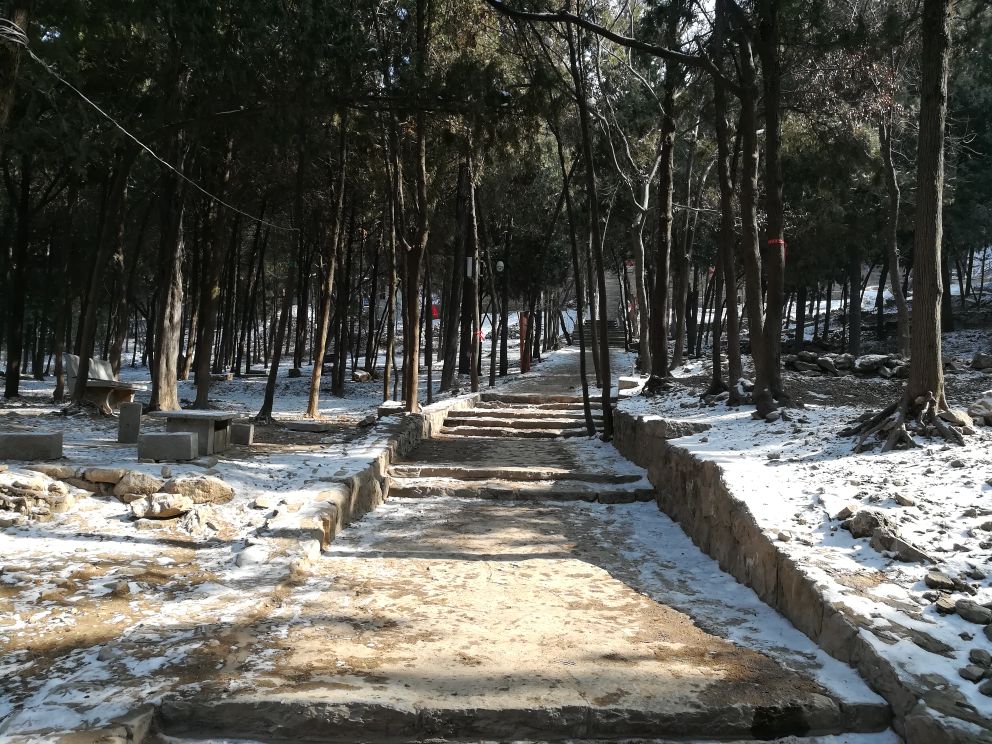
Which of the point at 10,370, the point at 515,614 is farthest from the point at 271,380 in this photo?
the point at 515,614

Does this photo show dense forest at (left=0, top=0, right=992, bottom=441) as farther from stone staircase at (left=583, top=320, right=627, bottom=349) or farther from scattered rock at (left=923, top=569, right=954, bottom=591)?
stone staircase at (left=583, top=320, right=627, bottom=349)

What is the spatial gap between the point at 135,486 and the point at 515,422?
8.63 m

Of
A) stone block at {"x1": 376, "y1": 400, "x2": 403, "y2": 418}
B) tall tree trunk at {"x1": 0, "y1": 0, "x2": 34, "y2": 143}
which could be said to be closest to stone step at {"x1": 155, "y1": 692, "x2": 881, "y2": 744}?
tall tree trunk at {"x1": 0, "y1": 0, "x2": 34, "y2": 143}

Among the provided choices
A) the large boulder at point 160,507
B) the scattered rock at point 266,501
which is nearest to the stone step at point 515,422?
the scattered rock at point 266,501

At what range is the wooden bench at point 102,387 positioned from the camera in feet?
41.7

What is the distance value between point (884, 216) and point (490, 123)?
48.9 ft

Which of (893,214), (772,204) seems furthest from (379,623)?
(893,214)

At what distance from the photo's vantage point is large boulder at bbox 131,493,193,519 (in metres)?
5.84

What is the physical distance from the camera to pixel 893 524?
4.75 m

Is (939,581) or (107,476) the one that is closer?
(939,581)

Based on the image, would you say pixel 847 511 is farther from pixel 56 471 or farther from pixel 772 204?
pixel 56 471

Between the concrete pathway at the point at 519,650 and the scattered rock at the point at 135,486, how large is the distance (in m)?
1.43

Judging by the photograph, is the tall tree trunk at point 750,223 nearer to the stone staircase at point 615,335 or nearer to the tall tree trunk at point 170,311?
the tall tree trunk at point 170,311

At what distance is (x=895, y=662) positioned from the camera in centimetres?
345
